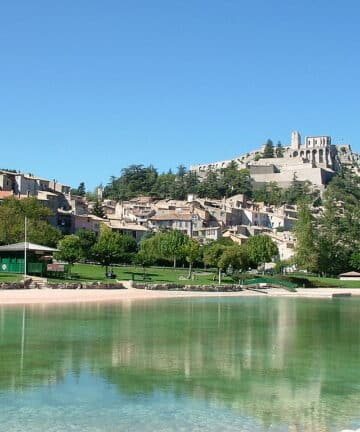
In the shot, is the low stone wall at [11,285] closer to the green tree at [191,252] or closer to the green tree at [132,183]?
the green tree at [191,252]

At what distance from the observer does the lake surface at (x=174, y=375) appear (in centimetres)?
1470

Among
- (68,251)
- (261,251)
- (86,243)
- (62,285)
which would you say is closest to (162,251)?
(86,243)

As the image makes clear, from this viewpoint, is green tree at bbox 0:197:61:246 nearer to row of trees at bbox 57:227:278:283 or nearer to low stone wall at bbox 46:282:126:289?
row of trees at bbox 57:227:278:283

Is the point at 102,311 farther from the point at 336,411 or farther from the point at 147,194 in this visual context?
the point at 147,194

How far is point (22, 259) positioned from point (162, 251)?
28525mm

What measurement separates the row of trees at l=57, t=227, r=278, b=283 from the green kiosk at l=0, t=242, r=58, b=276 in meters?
6.95

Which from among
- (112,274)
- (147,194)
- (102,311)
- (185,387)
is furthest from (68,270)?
(147,194)

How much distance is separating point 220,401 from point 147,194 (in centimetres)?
15457

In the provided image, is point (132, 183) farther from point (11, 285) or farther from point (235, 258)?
point (11, 285)

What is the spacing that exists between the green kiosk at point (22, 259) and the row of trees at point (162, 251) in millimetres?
6950

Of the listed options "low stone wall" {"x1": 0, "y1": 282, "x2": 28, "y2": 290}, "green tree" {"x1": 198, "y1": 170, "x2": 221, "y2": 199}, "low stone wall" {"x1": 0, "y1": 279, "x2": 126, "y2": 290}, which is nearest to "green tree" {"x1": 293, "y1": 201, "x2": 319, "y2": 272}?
"low stone wall" {"x1": 0, "y1": 279, "x2": 126, "y2": 290}

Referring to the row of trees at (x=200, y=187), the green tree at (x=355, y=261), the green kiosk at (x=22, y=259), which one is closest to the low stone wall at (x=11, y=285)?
the green kiosk at (x=22, y=259)

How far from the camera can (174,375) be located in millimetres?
19656

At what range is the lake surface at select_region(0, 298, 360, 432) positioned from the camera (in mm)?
14695
